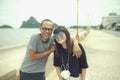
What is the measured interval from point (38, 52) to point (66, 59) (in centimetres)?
A: 40

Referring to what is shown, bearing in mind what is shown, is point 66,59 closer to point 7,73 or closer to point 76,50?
point 76,50

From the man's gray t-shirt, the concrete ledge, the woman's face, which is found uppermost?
the woman's face

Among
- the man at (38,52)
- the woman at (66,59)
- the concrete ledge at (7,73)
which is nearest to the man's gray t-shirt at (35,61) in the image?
the man at (38,52)

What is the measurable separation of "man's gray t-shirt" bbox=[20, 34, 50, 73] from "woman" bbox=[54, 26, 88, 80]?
0.21 m

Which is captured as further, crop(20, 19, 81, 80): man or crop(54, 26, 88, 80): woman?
crop(20, 19, 81, 80): man

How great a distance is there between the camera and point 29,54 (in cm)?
330

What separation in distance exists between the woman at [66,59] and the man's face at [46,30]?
0.14 metres

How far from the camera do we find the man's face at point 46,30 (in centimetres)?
319

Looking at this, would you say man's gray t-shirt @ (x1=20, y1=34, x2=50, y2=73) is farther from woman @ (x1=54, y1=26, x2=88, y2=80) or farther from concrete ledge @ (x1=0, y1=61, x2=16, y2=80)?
concrete ledge @ (x1=0, y1=61, x2=16, y2=80)

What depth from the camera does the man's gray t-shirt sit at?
3.25 m

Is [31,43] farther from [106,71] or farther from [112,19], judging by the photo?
[112,19]

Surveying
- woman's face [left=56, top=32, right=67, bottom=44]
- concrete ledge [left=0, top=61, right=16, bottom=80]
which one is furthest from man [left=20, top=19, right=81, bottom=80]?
concrete ledge [left=0, top=61, right=16, bottom=80]

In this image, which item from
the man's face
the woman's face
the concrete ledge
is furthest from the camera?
the concrete ledge

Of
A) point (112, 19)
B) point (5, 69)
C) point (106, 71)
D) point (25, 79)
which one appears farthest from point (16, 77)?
point (112, 19)
